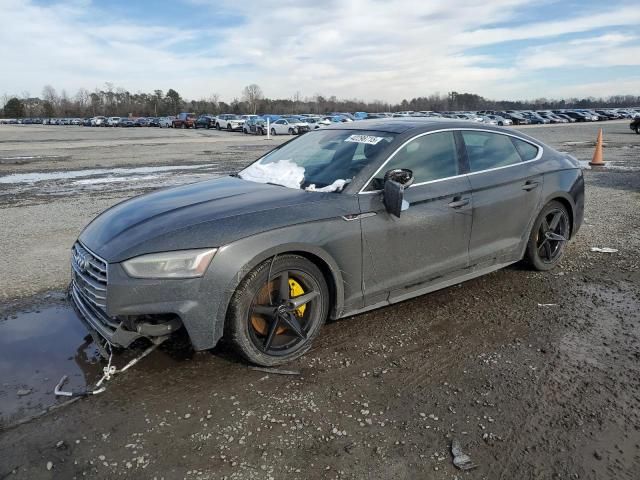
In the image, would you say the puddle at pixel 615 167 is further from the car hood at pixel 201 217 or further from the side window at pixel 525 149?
the car hood at pixel 201 217

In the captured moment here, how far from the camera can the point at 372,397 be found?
3.13 metres

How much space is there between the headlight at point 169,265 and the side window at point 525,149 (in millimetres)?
3420

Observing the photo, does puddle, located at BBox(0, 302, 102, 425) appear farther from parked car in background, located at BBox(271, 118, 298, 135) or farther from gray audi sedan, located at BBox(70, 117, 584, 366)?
parked car in background, located at BBox(271, 118, 298, 135)

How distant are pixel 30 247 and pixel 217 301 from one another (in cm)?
434

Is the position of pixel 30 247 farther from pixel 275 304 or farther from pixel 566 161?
pixel 566 161

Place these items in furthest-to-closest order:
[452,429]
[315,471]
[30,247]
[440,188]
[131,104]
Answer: [131,104] < [30,247] < [440,188] < [452,429] < [315,471]

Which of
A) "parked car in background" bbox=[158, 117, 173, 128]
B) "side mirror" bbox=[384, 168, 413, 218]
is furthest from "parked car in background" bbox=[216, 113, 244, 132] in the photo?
"side mirror" bbox=[384, 168, 413, 218]

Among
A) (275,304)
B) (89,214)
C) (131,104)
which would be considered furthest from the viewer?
(131,104)

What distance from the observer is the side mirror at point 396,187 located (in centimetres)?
368

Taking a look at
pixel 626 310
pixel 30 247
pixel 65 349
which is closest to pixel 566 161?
pixel 626 310

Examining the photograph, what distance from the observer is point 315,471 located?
2498 mm

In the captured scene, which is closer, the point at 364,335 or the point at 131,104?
the point at 364,335

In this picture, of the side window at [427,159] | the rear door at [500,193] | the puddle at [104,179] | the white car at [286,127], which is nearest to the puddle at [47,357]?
the side window at [427,159]

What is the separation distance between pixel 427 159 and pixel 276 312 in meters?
1.85
